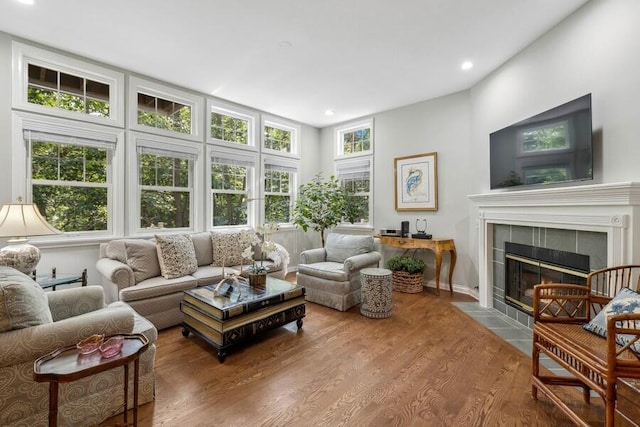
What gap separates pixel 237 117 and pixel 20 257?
130 inches

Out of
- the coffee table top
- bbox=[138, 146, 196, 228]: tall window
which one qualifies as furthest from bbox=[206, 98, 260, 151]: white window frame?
the coffee table top

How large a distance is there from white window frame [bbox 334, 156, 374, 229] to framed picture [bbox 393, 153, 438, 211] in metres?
0.52

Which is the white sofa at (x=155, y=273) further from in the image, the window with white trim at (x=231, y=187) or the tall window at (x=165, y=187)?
the window with white trim at (x=231, y=187)

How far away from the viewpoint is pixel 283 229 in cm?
535

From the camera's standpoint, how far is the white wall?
2033mm

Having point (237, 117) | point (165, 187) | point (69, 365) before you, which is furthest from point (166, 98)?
point (69, 365)

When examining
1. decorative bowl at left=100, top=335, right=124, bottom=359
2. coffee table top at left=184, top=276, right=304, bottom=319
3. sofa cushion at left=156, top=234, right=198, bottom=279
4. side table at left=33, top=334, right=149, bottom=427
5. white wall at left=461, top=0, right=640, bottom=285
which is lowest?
coffee table top at left=184, top=276, right=304, bottom=319

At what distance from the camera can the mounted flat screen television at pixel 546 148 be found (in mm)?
2297

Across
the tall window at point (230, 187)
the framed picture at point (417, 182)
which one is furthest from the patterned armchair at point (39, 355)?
the framed picture at point (417, 182)

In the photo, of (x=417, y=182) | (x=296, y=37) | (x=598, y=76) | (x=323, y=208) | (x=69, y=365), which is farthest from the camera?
(x=323, y=208)

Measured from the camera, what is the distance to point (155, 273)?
3.17 metres

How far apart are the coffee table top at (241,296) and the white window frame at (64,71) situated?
7.76 feet

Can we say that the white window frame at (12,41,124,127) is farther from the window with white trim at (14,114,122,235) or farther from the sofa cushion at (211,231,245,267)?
the sofa cushion at (211,231,245,267)

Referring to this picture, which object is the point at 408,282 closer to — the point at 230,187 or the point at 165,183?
the point at 230,187
